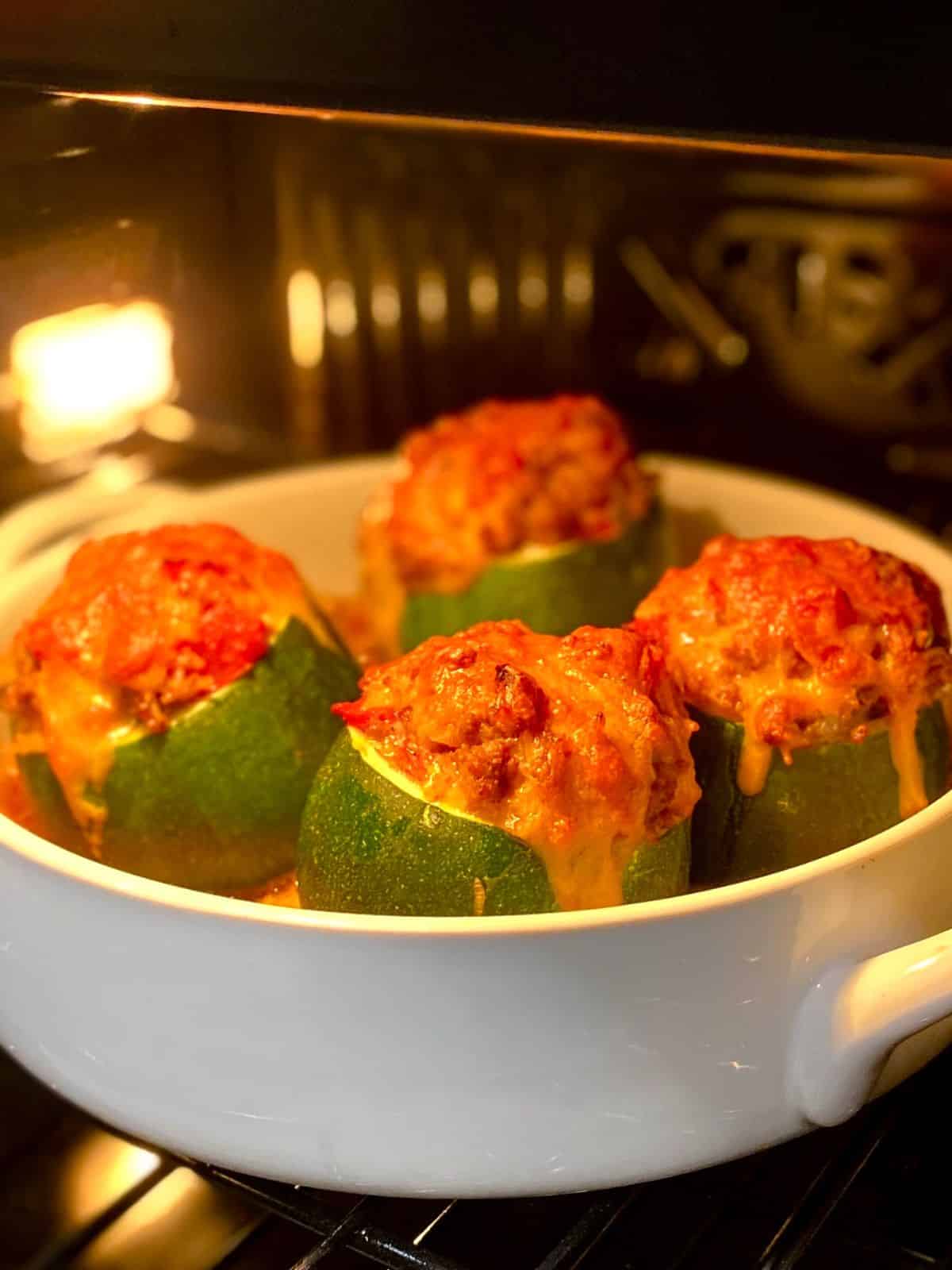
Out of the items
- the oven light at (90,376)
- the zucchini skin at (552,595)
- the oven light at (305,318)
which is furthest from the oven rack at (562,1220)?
the oven light at (305,318)

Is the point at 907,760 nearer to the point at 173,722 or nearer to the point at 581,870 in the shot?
the point at 581,870

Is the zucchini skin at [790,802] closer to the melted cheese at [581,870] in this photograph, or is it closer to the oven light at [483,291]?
the melted cheese at [581,870]

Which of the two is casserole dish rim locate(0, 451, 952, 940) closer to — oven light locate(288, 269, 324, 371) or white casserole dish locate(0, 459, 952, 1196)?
white casserole dish locate(0, 459, 952, 1196)

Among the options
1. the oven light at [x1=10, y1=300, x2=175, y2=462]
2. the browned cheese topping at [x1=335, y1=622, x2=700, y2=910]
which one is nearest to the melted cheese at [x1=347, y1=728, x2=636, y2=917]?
the browned cheese topping at [x1=335, y1=622, x2=700, y2=910]

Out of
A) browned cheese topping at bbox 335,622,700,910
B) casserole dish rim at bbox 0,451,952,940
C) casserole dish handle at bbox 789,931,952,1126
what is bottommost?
casserole dish handle at bbox 789,931,952,1126

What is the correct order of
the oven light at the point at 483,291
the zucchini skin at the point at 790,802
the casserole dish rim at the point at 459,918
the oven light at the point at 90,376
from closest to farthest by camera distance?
the casserole dish rim at the point at 459,918 → the zucchini skin at the point at 790,802 → the oven light at the point at 90,376 → the oven light at the point at 483,291

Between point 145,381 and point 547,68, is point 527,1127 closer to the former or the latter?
point 547,68
